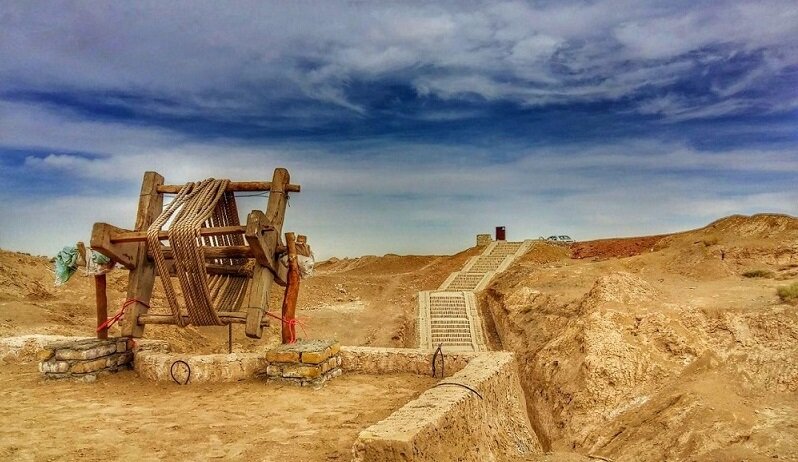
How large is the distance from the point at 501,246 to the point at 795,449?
19110 mm

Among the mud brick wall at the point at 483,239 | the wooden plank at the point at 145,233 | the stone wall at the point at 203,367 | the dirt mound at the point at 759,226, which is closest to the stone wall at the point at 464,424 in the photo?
Result: the stone wall at the point at 203,367

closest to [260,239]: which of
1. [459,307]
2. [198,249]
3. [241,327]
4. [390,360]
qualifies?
[198,249]

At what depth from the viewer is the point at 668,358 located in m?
10.4

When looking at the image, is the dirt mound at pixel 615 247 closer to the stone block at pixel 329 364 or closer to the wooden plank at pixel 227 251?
the stone block at pixel 329 364

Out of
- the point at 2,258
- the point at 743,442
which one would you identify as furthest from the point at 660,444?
the point at 2,258

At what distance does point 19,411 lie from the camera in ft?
17.0

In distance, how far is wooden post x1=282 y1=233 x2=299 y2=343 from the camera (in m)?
6.32

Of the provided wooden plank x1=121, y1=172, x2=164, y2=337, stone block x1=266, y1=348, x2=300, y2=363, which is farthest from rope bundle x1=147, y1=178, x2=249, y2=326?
stone block x1=266, y1=348, x2=300, y2=363

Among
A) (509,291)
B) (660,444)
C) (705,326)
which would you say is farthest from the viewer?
(509,291)

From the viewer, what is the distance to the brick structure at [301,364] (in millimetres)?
5859

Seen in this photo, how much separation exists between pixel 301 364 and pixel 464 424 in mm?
2169

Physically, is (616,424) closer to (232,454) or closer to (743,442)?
(743,442)

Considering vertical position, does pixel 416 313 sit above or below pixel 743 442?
above

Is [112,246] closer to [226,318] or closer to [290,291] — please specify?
[226,318]
